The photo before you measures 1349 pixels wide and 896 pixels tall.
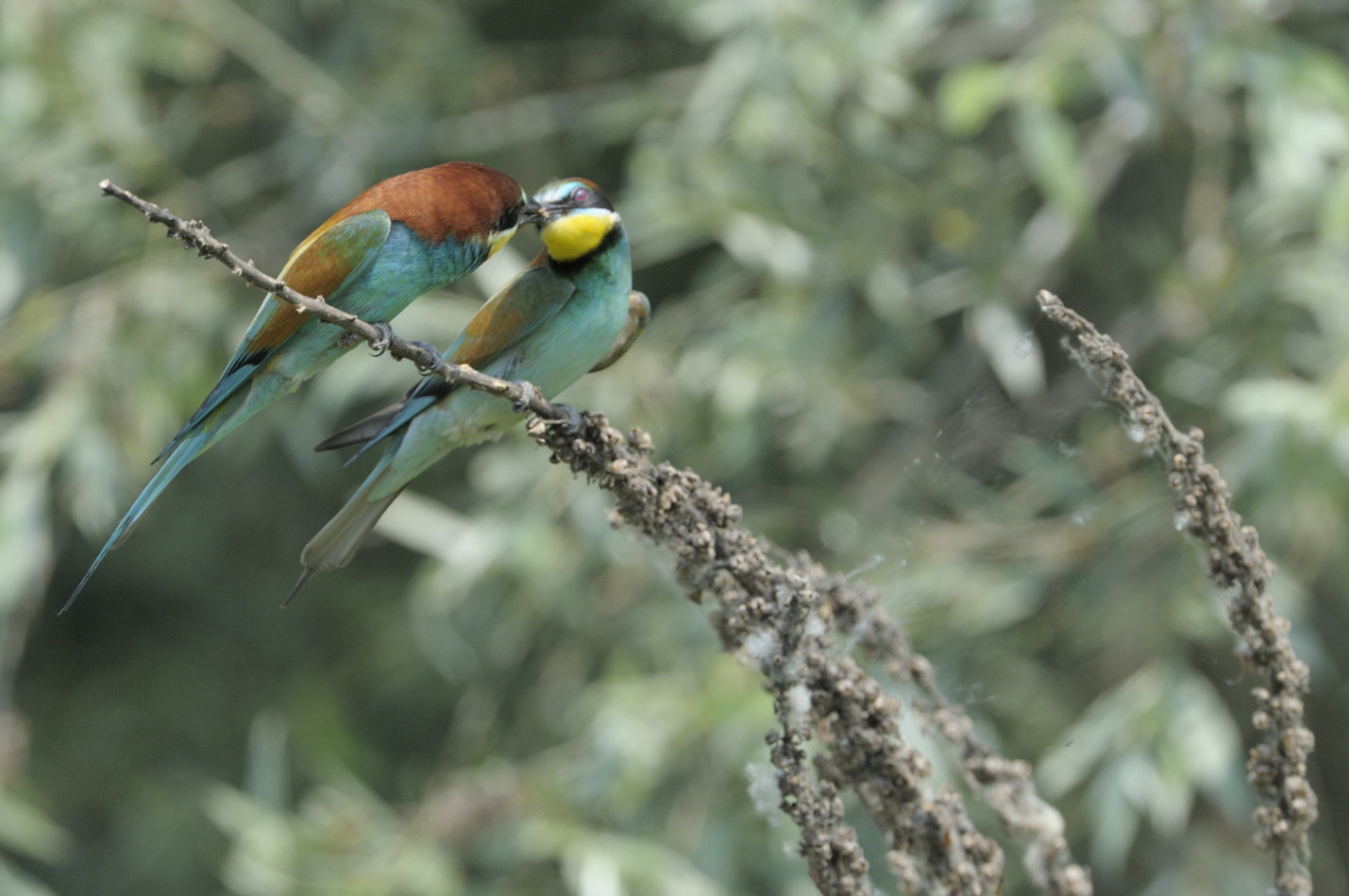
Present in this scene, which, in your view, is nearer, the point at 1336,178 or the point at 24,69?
the point at 1336,178

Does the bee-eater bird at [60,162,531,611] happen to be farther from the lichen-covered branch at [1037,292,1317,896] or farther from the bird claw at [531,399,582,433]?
the lichen-covered branch at [1037,292,1317,896]

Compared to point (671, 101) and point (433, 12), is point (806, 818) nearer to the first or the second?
point (671, 101)

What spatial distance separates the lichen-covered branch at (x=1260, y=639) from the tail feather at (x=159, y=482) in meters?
0.84

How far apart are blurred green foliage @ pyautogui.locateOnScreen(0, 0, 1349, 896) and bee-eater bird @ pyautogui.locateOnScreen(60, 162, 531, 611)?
1752 millimetres

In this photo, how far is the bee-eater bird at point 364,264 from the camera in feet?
4.49

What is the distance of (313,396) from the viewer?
446 cm

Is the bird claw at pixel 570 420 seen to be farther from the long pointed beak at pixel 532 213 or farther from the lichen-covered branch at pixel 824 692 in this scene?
the long pointed beak at pixel 532 213

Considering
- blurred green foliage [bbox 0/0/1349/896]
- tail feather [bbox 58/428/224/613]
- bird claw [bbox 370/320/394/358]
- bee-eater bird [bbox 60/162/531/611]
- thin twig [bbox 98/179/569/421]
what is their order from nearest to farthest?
thin twig [bbox 98/179/569/421]
tail feather [bbox 58/428/224/613]
bird claw [bbox 370/320/394/358]
bee-eater bird [bbox 60/162/531/611]
blurred green foliage [bbox 0/0/1349/896]

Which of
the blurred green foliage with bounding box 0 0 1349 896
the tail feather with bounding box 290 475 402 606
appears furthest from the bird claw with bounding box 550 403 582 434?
the blurred green foliage with bounding box 0 0 1349 896

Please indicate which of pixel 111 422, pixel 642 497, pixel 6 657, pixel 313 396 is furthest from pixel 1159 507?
pixel 6 657

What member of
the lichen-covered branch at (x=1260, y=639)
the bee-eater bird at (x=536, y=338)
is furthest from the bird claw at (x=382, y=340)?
the lichen-covered branch at (x=1260, y=639)

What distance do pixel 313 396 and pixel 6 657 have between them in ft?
4.00

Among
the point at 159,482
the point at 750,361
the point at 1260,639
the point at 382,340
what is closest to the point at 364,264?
the point at 382,340

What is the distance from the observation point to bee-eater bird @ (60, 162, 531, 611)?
1.37m
